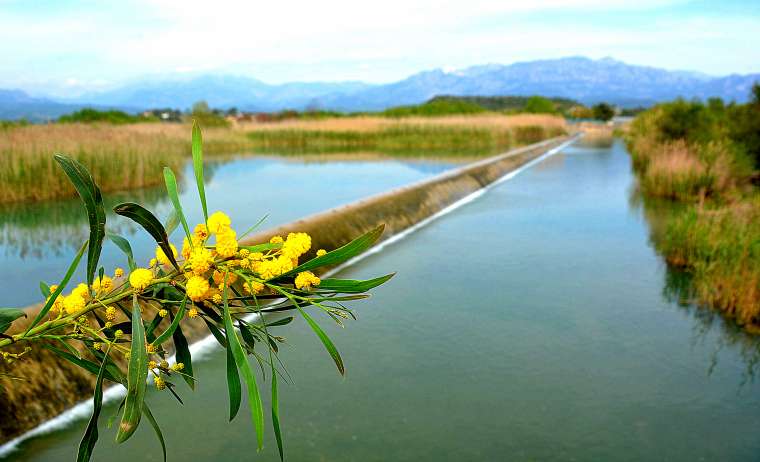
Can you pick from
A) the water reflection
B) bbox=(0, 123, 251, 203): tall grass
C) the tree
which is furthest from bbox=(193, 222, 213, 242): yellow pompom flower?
the tree

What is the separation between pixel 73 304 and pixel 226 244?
209mm

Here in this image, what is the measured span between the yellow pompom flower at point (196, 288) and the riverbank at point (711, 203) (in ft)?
10.4

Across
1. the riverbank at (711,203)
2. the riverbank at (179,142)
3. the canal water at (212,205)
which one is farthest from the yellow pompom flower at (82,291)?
the riverbank at (179,142)

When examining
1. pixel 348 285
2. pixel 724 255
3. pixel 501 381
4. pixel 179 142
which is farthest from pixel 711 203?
pixel 179 142

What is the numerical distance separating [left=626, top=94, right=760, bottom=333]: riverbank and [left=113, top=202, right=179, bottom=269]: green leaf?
10.5ft

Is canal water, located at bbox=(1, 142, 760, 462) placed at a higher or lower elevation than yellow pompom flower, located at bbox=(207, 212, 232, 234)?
lower

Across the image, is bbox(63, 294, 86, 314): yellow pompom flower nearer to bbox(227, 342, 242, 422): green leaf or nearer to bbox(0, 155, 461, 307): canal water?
bbox(227, 342, 242, 422): green leaf

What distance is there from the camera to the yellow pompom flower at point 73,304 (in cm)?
75

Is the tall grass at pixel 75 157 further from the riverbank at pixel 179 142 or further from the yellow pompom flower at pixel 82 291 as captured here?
the yellow pompom flower at pixel 82 291

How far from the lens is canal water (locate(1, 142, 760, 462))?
2041 mm

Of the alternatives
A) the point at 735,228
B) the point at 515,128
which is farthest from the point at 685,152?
the point at 515,128

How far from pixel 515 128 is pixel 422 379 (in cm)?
1730

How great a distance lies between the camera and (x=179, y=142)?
11586 millimetres

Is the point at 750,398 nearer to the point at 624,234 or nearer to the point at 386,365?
the point at 386,365
